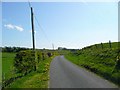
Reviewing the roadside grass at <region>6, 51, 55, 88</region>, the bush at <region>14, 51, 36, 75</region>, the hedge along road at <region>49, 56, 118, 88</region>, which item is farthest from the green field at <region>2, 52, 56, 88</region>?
the bush at <region>14, 51, 36, 75</region>

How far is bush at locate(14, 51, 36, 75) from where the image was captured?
1110 inches

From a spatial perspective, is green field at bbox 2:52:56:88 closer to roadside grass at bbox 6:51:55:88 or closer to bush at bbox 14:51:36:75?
roadside grass at bbox 6:51:55:88

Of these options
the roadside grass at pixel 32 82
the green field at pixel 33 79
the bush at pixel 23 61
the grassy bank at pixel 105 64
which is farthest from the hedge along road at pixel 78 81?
the bush at pixel 23 61

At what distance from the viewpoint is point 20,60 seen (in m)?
28.5

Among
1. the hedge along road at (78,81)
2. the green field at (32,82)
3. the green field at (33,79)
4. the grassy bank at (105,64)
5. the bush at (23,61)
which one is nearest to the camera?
the hedge along road at (78,81)

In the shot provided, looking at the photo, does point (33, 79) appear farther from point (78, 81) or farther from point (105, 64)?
point (105, 64)

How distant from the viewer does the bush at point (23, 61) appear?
92.5 feet

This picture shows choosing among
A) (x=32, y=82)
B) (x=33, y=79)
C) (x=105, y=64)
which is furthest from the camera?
(x=105, y=64)

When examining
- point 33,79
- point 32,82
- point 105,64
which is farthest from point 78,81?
point 105,64

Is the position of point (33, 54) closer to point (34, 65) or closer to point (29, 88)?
point (34, 65)

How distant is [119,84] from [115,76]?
2.44m

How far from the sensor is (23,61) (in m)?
28.6

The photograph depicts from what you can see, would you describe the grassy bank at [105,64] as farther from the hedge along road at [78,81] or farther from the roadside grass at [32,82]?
the roadside grass at [32,82]

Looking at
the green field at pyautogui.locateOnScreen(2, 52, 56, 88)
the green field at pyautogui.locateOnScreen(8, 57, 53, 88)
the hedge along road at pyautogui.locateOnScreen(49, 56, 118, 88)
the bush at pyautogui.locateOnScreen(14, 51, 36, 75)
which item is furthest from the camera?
the bush at pyautogui.locateOnScreen(14, 51, 36, 75)
